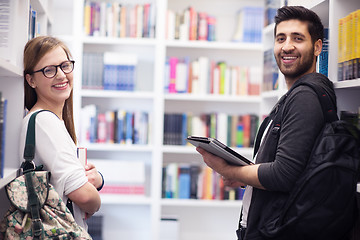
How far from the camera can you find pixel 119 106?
157 inches

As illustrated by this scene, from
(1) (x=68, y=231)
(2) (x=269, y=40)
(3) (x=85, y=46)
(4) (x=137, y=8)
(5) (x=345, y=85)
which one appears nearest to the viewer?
(1) (x=68, y=231)

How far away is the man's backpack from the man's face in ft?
1.07

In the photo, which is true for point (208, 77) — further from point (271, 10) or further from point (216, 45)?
point (271, 10)

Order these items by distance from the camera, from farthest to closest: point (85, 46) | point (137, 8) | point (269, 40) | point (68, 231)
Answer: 1. point (85, 46)
2. point (137, 8)
3. point (269, 40)
4. point (68, 231)

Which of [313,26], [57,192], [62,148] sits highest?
[313,26]

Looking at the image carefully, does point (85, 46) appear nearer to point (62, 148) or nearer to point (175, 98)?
point (175, 98)

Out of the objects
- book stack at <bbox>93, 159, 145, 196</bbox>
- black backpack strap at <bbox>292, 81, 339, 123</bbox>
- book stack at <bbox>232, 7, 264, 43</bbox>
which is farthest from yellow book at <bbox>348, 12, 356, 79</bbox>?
book stack at <bbox>93, 159, 145, 196</bbox>

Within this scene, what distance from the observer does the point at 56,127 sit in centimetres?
162

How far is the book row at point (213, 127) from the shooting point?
3.77 meters

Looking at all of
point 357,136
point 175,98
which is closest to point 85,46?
point 175,98

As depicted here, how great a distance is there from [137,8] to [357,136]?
2.56 meters

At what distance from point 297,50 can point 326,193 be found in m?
0.62

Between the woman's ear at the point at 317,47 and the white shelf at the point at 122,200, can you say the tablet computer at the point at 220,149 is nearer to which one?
the woman's ear at the point at 317,47

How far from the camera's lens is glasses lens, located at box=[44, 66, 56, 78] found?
1.72 metres
